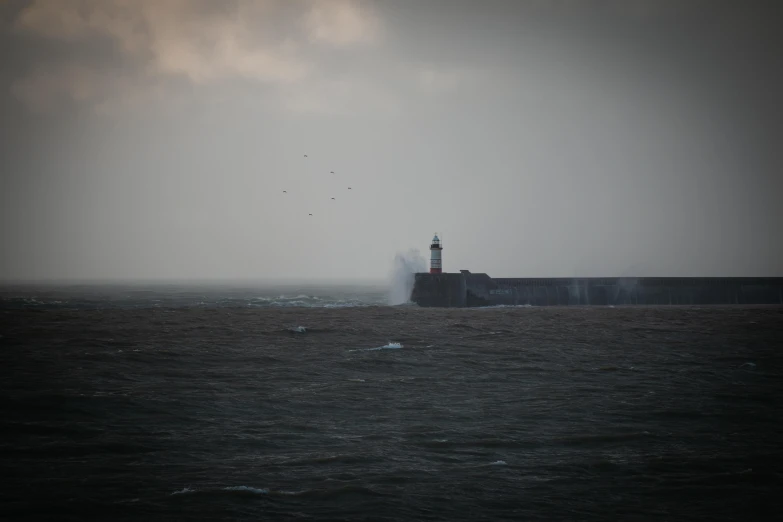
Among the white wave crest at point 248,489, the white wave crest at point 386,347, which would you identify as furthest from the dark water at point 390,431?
the white wave crest at point 386,347

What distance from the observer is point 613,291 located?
77562 mm

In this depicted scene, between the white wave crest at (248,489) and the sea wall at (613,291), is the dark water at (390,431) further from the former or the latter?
the sea wall at (613,291)

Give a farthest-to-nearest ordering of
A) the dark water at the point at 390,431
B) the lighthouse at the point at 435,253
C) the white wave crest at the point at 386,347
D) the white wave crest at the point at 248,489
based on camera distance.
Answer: the lighthouse at the point at 435,253
the white wave crest at the point at 386,347
the white wave crest at the point at 248,489
the dark water at the point at 390,431

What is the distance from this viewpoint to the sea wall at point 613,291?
7219 cm

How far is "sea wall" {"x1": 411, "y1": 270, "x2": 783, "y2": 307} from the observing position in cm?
7219

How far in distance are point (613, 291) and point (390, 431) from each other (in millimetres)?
64680

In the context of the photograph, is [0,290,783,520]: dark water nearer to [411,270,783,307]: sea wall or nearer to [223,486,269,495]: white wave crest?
[223,486,269,495]: white wave crest

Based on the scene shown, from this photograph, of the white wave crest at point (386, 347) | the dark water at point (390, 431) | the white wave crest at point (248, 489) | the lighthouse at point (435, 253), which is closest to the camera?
the dark water at point (390, 431)

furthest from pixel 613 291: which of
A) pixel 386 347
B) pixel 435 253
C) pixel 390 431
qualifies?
pixel 390 431

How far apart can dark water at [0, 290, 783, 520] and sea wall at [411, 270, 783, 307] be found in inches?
1353

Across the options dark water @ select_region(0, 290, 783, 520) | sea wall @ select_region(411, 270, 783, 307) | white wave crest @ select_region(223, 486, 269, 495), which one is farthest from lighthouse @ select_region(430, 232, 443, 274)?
white wave crest @ select_region(223, 486, 269, 495)

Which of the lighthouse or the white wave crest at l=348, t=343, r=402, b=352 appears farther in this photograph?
the lighthouse

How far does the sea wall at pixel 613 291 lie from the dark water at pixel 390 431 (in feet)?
113

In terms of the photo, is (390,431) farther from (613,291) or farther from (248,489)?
(613,291)
